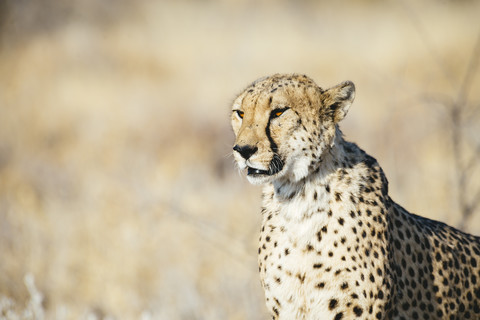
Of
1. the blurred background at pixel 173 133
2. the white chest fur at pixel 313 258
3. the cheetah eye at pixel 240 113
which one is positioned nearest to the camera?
the white chest fur at pixel 313 258

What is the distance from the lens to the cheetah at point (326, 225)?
2.04 m

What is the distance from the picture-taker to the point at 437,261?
232 cm

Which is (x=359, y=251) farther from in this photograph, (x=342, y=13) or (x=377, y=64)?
(x=342, y=13)

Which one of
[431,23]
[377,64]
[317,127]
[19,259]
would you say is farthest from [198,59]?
[317,127]

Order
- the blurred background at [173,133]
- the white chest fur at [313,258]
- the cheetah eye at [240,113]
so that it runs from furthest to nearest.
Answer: the blurred background at [173,133] < the cheetah eye at [240,113] < the white chest fur at [313,258]

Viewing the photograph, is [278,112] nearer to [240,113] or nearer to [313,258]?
[240,113]

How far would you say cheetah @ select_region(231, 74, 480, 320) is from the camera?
2037mm

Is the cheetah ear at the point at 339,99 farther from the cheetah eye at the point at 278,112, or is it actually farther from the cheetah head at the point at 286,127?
the cheetah eye at the point at 278,112

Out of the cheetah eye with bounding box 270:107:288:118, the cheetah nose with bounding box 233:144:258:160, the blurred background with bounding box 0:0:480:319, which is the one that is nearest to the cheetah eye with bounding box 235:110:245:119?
the cheetah eye with bounding box 270:107:288:118

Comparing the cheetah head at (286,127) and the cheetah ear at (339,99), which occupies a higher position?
the cheetah ear at (339,99)

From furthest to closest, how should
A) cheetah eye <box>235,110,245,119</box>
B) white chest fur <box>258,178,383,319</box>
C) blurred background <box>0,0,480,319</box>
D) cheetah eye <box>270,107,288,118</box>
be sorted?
blurred background <box>0,0,480,319</box>
cheetah eye <box>235,110,245,119</box>
cheetah eye <box>270,107,288,118</box>
white chest fur <box>258,178,383,319</box>

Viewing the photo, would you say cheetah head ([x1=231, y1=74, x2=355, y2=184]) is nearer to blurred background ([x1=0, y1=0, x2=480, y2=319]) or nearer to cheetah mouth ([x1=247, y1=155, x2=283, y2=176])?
cheetah mouth ([x1=247, y1=155, x2=283, y2=176])

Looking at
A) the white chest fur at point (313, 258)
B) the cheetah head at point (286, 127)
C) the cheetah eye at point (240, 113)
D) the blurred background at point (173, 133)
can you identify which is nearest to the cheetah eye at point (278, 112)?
the cheetah head at point (286, 127)

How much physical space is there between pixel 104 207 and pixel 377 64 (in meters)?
5.82
